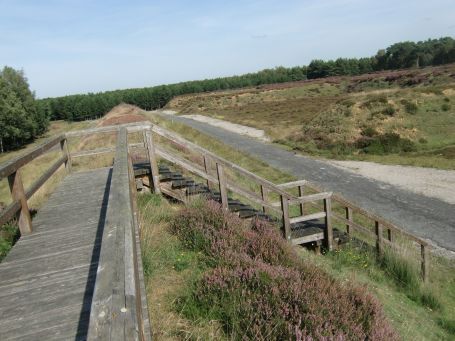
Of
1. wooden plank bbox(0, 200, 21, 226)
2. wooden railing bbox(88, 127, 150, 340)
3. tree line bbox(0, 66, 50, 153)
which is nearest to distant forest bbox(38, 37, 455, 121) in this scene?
tree line bbox(0, 66, 50, 153)

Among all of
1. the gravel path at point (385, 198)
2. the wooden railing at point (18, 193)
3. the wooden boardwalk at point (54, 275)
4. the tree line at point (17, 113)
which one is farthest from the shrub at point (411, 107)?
the tree line at point (17, 113)

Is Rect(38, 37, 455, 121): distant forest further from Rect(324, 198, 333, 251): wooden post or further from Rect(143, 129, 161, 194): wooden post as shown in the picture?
Rect(324, 198, 333, 251): wooden post

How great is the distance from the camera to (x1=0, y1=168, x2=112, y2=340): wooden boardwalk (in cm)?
316

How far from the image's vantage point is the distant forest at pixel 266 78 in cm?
8344

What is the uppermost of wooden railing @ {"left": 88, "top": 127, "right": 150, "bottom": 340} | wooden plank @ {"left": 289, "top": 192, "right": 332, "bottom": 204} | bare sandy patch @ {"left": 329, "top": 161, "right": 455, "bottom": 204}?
wooden railing @ {"left": 88, "top": 127, "right": 150, "bottom": 340}

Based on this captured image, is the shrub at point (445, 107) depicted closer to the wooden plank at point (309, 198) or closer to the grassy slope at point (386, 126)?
the grassy slope at point (386, 126)

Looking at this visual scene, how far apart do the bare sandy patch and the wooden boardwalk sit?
45.3ft

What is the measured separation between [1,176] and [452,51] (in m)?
85.9

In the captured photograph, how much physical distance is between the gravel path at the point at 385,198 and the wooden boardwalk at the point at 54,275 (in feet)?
32.7

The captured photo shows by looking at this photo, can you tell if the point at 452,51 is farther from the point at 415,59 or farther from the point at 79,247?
the point at 79,247

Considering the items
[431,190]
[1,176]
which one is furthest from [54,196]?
[431,190]

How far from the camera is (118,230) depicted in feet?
8.07

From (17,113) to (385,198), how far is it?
61.7 m

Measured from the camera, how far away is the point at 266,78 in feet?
370
